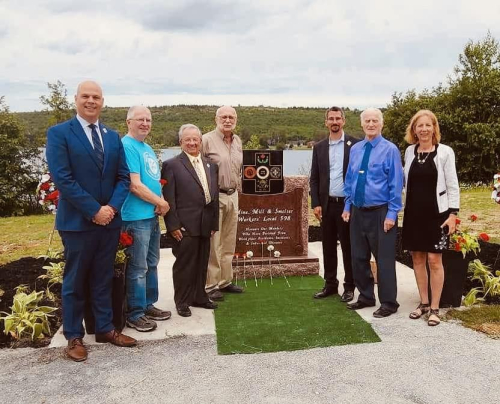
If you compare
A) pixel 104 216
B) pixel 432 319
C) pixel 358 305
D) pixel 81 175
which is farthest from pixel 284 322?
pixel 81 175

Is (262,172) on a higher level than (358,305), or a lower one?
higher

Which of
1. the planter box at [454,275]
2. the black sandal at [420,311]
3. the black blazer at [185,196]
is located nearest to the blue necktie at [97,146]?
the black blazer at [185,196]

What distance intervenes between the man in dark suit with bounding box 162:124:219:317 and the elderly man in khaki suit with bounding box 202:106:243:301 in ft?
1.21

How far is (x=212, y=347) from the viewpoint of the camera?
12.9 ft

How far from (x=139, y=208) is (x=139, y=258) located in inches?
17.2

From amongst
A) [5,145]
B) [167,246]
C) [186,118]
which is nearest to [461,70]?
[186,118]

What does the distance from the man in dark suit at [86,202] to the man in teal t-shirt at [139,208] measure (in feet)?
0.96

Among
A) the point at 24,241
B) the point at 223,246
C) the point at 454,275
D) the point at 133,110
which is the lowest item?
the point at 24,241

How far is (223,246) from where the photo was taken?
5.52m

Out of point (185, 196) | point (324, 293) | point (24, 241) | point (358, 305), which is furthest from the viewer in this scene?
point (24, 241)

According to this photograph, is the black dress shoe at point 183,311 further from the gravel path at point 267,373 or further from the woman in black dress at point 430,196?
Result: the woman in black dress at point 430,196

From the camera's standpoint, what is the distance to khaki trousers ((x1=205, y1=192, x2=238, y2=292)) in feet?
17.4

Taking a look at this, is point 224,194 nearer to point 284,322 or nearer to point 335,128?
point 335,128

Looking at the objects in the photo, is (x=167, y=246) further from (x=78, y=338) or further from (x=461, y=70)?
(x=461, y=70)
